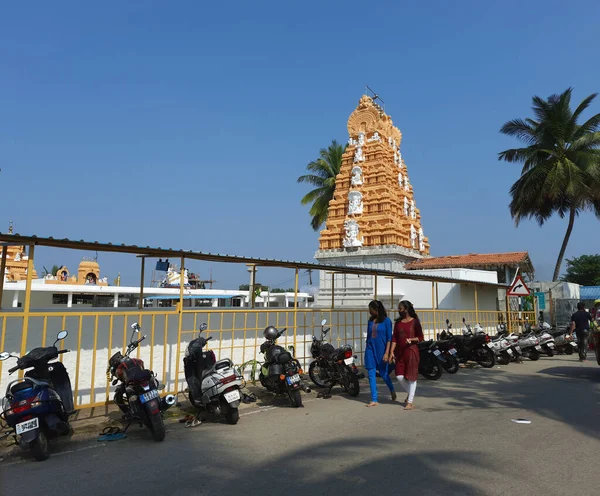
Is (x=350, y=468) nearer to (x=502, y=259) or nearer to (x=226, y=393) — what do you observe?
(x=226, y=393)

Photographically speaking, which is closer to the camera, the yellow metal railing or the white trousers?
the yellow metal railing

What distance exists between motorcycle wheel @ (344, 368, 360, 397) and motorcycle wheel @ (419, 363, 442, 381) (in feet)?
8.52

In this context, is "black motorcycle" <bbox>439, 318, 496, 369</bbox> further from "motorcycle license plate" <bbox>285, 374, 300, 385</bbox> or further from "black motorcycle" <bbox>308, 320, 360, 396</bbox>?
"motorcycle license plate" <bbox>285, 374, 300, 385</bbox>

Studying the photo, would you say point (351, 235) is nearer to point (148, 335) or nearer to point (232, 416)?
point (148, 335)

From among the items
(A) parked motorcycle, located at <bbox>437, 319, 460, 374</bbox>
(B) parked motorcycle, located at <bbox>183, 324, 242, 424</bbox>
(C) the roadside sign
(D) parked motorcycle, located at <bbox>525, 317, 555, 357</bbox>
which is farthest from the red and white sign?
(B) parked motorcycle, located at <bbox>183, 324, 242, 424</bbox>

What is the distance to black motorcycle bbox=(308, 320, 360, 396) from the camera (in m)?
7.61

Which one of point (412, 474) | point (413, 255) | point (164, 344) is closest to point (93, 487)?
point (412, 474)

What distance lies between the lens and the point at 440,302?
19.2 meters

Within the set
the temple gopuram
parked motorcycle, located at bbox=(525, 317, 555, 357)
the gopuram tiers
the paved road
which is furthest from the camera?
the gopuram tiers

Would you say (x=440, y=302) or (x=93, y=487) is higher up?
(x=440, y=302)

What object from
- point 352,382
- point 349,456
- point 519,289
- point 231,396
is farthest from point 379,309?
point 519,289

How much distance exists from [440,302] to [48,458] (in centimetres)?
1699

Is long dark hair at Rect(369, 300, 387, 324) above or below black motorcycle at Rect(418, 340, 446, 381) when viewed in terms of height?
above

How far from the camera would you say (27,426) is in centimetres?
429
